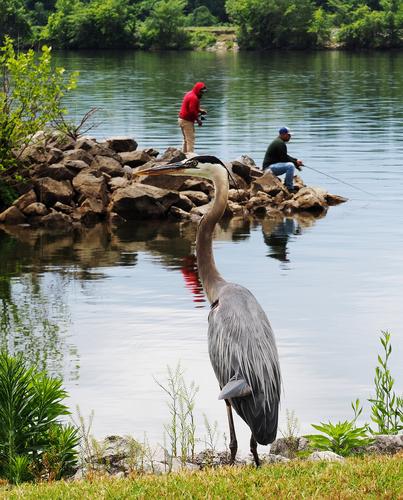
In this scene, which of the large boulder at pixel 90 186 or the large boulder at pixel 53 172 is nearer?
the large boulder at pixel 90 186

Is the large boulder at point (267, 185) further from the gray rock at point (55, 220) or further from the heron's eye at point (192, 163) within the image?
the heron's eye at point (192, 163)

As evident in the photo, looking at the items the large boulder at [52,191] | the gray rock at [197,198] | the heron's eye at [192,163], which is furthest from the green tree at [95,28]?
the heron's eye at [192,163]

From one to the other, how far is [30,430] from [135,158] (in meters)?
19.0

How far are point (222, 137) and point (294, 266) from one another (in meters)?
20.3

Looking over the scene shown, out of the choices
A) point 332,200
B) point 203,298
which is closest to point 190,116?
point 332,200

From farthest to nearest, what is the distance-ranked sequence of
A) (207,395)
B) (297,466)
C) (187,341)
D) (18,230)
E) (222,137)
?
1. (222,137)
2. (18,230)
3. (187,341)
4. (207,395)
5. (297,466)

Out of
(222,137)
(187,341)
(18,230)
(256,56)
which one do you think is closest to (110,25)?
(256,56)

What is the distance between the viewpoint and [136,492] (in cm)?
810

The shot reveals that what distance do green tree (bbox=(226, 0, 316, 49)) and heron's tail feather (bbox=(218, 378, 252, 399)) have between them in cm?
12530

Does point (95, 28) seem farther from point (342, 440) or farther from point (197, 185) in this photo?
point (342, 440)

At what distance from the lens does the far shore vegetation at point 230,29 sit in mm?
129250

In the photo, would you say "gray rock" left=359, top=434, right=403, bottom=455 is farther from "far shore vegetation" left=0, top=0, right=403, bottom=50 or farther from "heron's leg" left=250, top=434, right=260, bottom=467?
"far shore vegetation" left=0, top=0, right=403, bottom=50

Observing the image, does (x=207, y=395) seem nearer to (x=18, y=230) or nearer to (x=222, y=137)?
(x=18, y=230)

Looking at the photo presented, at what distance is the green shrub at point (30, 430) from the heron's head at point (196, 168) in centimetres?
241
